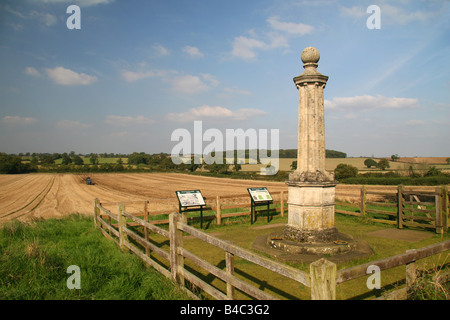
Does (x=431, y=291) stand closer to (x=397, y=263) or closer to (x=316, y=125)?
(x=397, y=263)

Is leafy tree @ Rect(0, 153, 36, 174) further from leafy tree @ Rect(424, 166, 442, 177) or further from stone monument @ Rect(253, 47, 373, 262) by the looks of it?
leafy tree @ Rect(424, 166, 442, 177)

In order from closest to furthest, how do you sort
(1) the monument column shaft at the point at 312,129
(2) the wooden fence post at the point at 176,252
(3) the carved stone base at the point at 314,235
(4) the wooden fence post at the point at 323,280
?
(4) the wooden fence post at the point at 323,280, (2) the wooden fence post at the point at 176,252, (3) the carved stone base at the point at 314,235, (1) the monument column shaft at the point at 312,129

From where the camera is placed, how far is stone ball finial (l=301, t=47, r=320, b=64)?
25.1ft

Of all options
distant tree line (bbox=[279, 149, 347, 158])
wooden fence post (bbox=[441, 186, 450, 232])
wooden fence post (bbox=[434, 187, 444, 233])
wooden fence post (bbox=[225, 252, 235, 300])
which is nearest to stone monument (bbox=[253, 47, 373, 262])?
wooden fence post (bbox=[225, 252, 235, 300])

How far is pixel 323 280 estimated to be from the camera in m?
2.74

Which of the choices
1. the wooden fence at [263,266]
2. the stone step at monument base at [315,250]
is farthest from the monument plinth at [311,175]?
the wooden fence at [263,266]

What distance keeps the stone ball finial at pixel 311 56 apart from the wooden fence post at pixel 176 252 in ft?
17.5

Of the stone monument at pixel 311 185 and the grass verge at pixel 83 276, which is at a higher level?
the stone monument at pixel 311 185

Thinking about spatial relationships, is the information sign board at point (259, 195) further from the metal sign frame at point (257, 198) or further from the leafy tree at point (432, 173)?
the leafy tree at point (432, 173)

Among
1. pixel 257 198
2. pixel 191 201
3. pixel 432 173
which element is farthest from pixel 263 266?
pixel 432 173

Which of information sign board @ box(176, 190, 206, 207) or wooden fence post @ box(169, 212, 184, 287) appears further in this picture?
information sign board @ box(176, 190, 206, 207)

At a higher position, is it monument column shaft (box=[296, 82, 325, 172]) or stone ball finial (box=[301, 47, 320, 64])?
stone ball finial (box=[301, 47, 320, 64])

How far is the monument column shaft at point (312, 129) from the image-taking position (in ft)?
24.5
